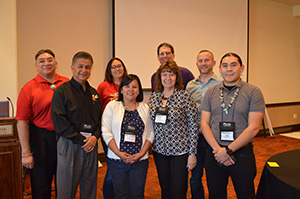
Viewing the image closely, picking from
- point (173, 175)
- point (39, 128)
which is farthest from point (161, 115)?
point (39, 128)

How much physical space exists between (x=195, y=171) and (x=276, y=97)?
531 cm

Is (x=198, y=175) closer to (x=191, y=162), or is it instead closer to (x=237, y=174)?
(x=191, y=162)

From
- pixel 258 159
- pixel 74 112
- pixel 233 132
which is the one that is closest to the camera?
pixel 233 132

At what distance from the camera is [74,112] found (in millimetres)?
2045

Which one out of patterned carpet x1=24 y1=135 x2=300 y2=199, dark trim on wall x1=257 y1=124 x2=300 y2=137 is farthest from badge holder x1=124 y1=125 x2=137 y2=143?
dark trim on wall x1=257 y1=124 x2=300 y2=137

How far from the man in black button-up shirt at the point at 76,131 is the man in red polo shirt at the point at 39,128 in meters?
0.20

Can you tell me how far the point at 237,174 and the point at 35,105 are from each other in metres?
1.76

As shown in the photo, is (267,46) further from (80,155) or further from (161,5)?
(80,155)

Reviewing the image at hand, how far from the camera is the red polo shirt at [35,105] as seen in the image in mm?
2146

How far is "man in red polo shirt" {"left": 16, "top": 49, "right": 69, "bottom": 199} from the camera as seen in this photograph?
7.10ft

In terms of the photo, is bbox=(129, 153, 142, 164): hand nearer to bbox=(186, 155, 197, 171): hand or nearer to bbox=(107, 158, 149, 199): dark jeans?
bbox=(107, 158, 149, 199): dark jeans

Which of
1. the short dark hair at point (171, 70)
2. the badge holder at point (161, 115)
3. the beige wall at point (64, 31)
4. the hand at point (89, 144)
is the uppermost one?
the beige wall at point (64, 31)

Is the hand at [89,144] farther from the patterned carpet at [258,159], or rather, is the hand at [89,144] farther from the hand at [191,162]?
the patterned carpet at [258,159]

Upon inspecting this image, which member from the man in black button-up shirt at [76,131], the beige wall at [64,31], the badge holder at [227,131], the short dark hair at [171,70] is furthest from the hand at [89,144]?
the beige wall at [64,31]
